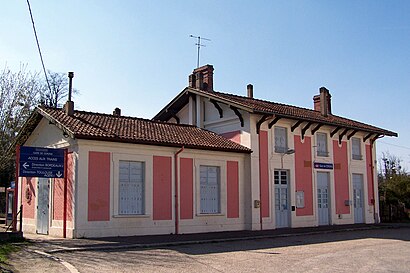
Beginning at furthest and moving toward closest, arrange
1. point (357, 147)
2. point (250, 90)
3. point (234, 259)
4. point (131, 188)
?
point (250, 90), point (357, 147), point (131, 188), point (234, 259)

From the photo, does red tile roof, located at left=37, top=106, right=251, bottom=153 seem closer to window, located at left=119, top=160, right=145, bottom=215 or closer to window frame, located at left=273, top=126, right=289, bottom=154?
window, located at left=119, top=160, right=145, bottom=215

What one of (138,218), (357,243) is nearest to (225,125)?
(138,218)

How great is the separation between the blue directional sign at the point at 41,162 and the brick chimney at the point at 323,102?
15.3 m

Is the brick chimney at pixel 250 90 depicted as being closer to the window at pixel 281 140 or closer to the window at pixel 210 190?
the window at pixel 281 140

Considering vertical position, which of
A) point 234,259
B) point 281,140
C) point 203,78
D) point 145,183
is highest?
point 203,78

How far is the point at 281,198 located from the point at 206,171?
4.26 meters

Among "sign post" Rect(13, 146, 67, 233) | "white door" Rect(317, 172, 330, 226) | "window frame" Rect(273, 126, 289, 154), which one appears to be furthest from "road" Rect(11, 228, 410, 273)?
"white door" Rect(317, 172, 330, 226)

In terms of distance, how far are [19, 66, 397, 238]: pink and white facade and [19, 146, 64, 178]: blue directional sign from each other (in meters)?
0.39

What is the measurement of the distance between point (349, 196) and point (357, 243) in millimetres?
9933

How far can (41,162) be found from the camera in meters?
15.4

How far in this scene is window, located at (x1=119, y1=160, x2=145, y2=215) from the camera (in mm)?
16547

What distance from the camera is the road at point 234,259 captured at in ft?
31.7

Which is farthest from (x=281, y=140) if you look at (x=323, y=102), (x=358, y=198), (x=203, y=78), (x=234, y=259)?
(x=234, y=259)

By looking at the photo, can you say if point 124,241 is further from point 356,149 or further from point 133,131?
point 356,149
